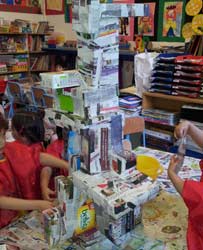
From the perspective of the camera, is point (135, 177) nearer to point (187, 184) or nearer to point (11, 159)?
point (187, 184)

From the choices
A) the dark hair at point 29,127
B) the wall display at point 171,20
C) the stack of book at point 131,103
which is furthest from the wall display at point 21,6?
the dark hair at point 29,127

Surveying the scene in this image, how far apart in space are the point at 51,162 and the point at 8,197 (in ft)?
0.71

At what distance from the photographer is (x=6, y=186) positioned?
115 cm

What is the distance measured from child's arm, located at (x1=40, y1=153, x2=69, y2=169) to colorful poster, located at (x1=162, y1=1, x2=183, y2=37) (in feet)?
9.55

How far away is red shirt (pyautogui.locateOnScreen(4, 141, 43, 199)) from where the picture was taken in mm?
1183

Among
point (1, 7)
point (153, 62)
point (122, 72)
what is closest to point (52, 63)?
point (1, 7)

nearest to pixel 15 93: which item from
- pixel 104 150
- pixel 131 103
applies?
pixel 131 103

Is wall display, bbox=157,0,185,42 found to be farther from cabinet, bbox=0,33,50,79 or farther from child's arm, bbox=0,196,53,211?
child's arm, bbox=0,196,53,211

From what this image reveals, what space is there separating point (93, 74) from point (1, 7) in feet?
14.9

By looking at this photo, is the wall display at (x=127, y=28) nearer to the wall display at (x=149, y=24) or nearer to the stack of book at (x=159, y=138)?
the wall display at (x=149, y=24)

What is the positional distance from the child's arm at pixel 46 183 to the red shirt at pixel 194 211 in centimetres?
52

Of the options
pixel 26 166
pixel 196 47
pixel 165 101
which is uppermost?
pixel 196 47

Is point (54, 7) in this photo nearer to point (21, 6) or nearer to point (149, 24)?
point (21, 6)

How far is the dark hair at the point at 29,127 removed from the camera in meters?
1.26
